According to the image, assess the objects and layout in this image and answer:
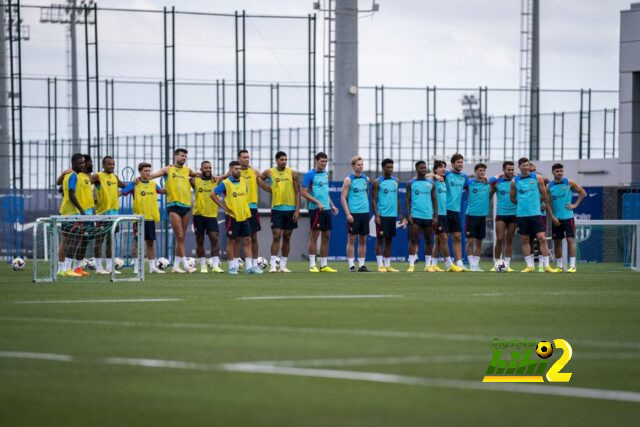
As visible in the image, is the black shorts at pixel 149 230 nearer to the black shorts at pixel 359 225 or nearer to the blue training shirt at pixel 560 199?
the black shorts at pixel 359 225

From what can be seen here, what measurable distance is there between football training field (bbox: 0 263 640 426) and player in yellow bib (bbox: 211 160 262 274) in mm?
7460

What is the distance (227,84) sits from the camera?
127 feet

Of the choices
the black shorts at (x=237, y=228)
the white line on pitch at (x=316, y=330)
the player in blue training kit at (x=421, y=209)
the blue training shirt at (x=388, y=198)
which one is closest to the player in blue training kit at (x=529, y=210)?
the player in blue training kit at (x=421, y=209)

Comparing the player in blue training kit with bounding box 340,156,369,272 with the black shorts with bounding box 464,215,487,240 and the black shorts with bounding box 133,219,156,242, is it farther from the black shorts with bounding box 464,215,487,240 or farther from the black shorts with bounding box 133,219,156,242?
the black shorts with bounding box 133,219,156,242

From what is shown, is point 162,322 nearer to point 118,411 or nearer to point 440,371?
point 440,371

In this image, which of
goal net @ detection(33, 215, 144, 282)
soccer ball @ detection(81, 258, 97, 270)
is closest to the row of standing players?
goal net @ detection(33, 215, 144, 282)

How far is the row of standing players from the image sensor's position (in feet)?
71.9

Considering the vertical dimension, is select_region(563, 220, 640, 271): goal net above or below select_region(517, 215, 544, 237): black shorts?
below

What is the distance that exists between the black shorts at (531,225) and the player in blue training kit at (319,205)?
139 inches

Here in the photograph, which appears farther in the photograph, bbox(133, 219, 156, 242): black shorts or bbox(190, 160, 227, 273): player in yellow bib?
bbox(190, 160, 227, 273): player in yellow bib

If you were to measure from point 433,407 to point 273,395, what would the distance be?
835mm

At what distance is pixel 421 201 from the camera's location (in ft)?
77.5

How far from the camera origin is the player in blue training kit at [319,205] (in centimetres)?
2300

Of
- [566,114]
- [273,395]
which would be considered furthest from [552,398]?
[566,114]
